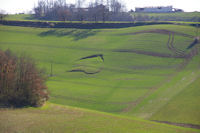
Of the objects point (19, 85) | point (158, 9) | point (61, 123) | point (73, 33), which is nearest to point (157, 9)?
point (158, 9)

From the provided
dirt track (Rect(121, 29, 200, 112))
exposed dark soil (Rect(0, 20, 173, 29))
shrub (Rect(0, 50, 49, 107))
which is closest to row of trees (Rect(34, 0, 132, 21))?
exposed dark soil (Rect(0, 20, 173, 29))

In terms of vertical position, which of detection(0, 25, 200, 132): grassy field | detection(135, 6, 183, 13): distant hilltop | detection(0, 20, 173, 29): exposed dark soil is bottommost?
detection(0, 25, 200, 132): grassy field

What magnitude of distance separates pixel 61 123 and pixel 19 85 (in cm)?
894

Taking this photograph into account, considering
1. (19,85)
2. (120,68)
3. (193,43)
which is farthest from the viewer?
(193,43)

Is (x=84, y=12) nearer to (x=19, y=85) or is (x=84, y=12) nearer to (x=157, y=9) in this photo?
(x=157, y=9)

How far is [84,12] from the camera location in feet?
364

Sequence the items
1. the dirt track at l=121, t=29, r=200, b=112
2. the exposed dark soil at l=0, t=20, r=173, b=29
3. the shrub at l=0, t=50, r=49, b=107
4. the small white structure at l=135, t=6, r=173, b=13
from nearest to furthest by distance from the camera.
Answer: the shrub at l=0, t=50, r=49, b=107, the dirt track at l=121, t=29, r=200, b=112, the exposed dark soil at l=0, t=20, r=173, b=29, the small white structure at l=135, t=6, r=173, b=13

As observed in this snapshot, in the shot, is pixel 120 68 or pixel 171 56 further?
pixel 171 56

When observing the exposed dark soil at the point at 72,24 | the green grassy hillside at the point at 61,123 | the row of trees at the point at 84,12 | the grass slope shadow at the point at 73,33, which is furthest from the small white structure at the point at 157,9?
the green grassy hillside at the point at 61,123

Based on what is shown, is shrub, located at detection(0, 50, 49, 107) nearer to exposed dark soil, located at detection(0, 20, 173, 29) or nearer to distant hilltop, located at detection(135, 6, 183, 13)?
exposed dark soil, located at detection(0, 20, 173, 29)

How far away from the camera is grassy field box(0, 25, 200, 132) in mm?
35594

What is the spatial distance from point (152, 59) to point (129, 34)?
70.2 feet

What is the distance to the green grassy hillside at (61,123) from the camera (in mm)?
18048

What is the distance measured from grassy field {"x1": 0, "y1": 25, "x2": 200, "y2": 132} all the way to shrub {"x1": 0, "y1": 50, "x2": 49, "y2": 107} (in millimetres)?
2197
